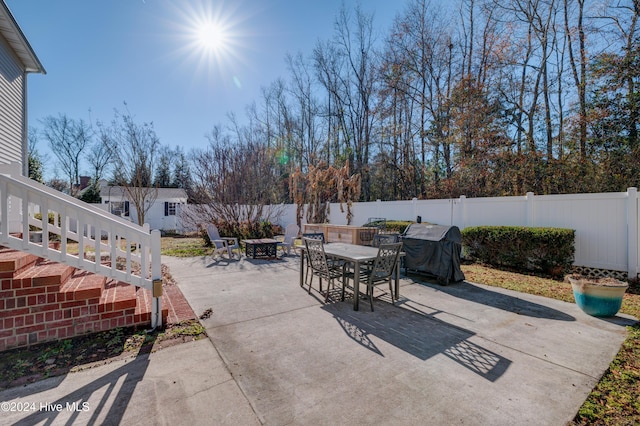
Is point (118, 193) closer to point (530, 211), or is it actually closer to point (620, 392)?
point (530, 211)

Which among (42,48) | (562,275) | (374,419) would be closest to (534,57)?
(562,275)

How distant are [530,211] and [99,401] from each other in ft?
28.5

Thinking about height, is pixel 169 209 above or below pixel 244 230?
above

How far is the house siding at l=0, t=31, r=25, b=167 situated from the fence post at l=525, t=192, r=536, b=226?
11.7m

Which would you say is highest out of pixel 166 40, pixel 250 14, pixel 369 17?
pixel 369 17

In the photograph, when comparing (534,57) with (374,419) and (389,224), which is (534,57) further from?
(374,419)

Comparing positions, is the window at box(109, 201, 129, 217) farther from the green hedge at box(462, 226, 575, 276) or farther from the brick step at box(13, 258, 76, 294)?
the green hedge at box(462, 226, 575, 276)

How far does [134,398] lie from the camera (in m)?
2.08

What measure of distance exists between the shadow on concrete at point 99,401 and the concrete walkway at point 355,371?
1cm

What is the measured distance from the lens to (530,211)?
705cm

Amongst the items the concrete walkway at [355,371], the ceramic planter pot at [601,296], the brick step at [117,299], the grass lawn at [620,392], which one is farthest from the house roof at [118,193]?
the grass lawn at [620,392]

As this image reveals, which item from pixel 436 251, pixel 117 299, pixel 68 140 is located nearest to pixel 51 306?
pixel 117 299

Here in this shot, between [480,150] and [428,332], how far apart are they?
10.3 meters

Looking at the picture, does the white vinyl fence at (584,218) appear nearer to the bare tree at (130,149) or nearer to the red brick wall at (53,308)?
the red brick wall at (53,308)
